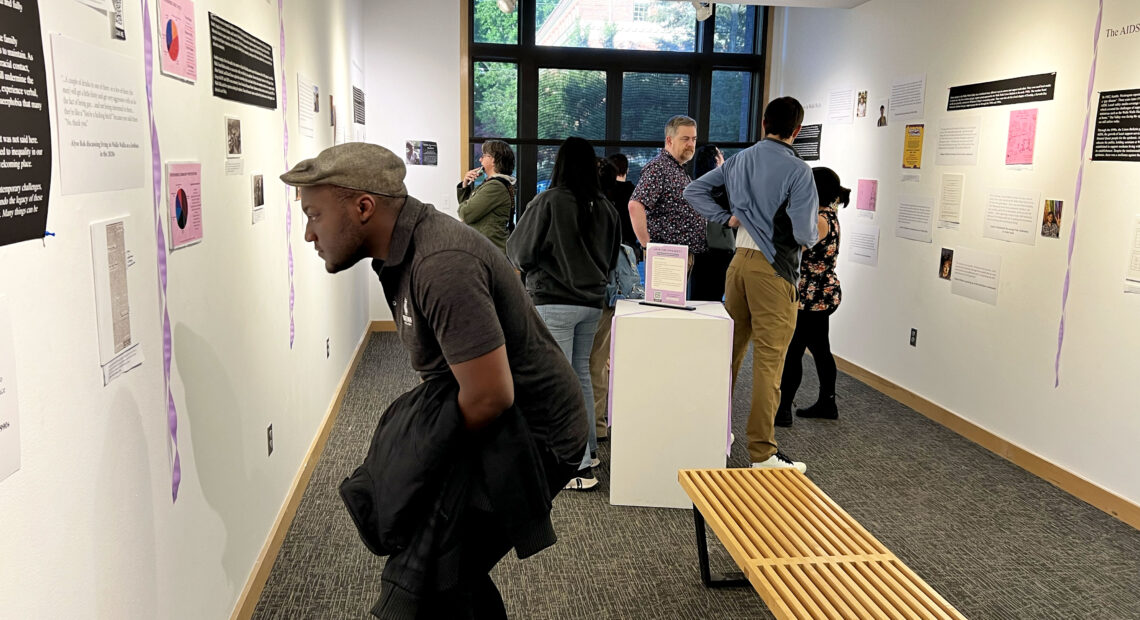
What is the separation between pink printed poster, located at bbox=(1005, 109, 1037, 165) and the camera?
4195 mm

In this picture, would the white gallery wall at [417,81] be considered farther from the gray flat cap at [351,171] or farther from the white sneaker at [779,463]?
the gray flat cap at [351,171]

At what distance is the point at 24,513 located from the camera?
126cm

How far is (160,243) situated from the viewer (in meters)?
1.90

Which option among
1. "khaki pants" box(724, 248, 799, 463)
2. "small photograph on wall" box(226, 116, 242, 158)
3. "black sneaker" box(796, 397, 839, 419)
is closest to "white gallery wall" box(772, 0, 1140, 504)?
"black sneaker" box(796, 397, 839, 419)

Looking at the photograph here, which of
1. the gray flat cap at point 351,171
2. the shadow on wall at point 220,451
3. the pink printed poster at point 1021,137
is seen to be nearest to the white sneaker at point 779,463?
the pink printed poster at point 1021,137

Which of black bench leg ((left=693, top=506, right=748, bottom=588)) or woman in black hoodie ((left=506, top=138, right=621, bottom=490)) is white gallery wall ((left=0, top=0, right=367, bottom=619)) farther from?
black bench leg ((left=693, top=506, right=748, bottom=588))

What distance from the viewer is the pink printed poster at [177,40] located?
1.96 meters

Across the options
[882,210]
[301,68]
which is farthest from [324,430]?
[882,210]

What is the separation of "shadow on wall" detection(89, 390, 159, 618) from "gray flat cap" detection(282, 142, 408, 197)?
1.84 ft

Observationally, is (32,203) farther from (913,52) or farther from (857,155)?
(857,155)

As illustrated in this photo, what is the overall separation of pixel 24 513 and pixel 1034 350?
167 inches

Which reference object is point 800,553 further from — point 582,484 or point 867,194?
point 867,194

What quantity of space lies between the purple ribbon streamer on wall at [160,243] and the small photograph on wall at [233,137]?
636 millimetres

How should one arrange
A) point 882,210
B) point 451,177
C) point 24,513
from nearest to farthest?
1. point 24,513
2. point 882,210
3. point 451,177
